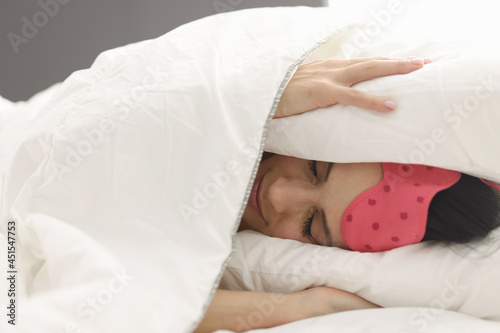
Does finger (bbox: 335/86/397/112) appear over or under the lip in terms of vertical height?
over

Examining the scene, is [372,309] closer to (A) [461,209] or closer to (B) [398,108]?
(A) [461,209]

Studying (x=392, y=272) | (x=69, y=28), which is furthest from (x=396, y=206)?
(x=69, y=28)

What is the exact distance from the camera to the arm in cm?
91

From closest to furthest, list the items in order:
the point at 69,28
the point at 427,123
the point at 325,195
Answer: the point at 427,123 → the point at 325,195 → the point at 69,28

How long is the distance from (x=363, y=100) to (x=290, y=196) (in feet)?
0.72

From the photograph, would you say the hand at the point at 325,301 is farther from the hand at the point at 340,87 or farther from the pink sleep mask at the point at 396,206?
the hand at the point at 340,87

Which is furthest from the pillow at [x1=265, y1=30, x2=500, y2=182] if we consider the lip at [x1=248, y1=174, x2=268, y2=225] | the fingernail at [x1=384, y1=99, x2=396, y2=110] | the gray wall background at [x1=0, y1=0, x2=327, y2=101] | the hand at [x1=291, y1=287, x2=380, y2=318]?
the gray wall background at [x1=0, y1=0, x2=327, y2=101]

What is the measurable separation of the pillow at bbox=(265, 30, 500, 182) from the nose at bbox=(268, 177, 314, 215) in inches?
2.5

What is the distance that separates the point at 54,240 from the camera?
86cm

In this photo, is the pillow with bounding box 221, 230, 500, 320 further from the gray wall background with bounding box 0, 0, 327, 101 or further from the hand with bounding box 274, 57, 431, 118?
the gray wall background with bounding box 0, 0, 327, 101

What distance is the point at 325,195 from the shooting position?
0.99 m

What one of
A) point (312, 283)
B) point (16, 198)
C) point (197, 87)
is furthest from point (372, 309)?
point (16, 198)

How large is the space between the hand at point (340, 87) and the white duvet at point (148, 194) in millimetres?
45

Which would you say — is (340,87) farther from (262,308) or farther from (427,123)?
(262,308)
